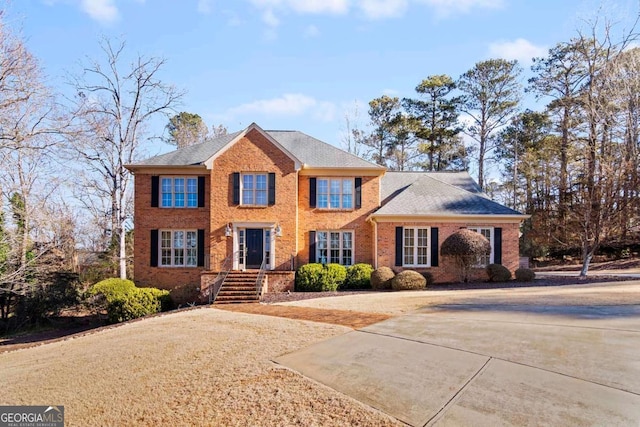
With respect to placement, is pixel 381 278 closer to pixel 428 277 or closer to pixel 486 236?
pixel 428 277

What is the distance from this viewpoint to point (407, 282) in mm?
16484

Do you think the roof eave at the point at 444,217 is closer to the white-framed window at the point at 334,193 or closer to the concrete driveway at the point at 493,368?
the white-framed window at the point at 334,193

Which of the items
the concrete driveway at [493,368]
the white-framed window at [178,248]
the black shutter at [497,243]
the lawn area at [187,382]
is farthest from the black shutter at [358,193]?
the concrete driveway at [493,368]

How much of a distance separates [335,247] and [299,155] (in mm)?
5007

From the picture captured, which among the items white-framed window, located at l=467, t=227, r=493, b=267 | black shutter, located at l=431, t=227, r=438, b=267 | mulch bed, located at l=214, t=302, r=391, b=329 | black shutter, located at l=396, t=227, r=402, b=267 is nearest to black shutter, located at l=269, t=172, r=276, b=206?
black shutter, located at l=396, t=227, r=402, b=267

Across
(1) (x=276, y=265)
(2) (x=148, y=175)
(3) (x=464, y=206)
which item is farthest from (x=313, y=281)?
(2) (x=148, y=175)

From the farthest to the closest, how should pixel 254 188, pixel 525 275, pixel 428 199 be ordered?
pixel 428 199 → pixel 254 188 → pixel 525 275

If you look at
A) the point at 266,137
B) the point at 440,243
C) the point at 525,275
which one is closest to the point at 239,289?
the point at 266,137

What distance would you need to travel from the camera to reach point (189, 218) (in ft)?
63.9

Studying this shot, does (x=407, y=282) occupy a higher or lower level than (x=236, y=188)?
lower

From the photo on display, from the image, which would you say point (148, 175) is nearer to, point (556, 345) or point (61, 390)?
point (61, 390)

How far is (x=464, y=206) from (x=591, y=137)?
24.7 ft

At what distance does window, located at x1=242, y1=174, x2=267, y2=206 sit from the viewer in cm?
1900

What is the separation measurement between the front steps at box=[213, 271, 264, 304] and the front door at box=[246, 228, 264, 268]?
1106mm
